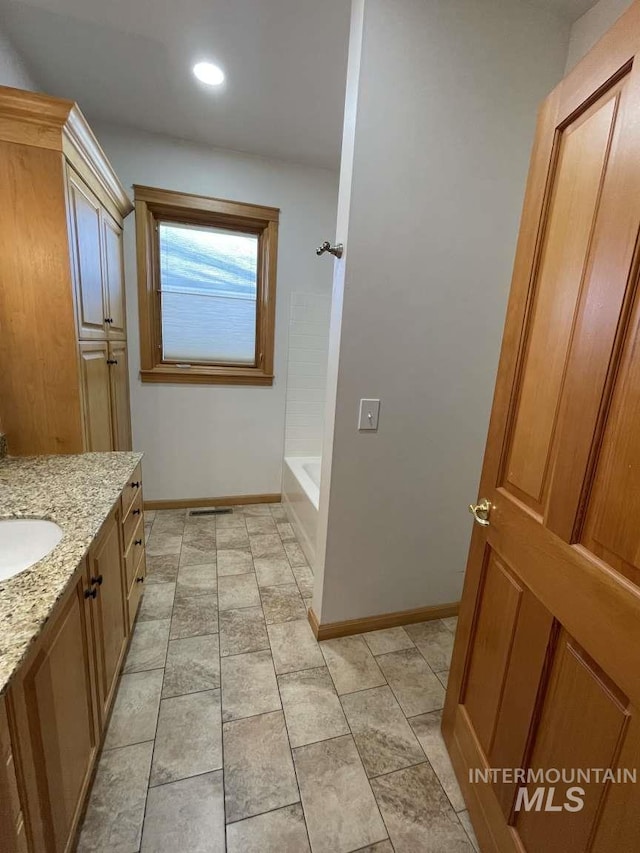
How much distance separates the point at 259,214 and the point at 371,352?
1.88m

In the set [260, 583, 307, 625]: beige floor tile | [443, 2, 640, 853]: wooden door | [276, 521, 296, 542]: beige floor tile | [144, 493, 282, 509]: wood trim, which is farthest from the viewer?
[144, 493, 282, 509]: wood trim

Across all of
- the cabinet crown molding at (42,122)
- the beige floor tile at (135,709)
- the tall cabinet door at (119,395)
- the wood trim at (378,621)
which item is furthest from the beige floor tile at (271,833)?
the cabinet crown molding at (42,122)

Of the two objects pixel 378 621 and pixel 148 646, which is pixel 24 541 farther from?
pixel 378 621

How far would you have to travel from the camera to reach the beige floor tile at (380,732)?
1.28 m

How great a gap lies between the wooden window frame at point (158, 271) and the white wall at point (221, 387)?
0.17 feet

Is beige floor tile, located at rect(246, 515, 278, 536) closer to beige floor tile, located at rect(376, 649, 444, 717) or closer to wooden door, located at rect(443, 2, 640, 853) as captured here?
beige floor tile, located at rect(376, 649, 444, 717)

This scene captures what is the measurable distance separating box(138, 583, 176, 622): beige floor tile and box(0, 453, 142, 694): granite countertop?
0.87m

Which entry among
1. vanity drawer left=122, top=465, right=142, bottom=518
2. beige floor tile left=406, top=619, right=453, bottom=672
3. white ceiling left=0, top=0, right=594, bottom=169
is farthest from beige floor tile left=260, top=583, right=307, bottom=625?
white ceiling left=0, top=0, right=594, bottom=169

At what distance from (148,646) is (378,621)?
111 cm

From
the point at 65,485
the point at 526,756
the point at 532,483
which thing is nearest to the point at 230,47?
the point at 65,485

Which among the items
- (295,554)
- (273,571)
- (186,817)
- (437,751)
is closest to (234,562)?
(273,571)

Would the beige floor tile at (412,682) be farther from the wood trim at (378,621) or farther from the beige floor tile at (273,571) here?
the beige floor tile at (273,571)

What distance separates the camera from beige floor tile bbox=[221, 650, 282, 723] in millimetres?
1439

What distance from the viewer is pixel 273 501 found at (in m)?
3.31
